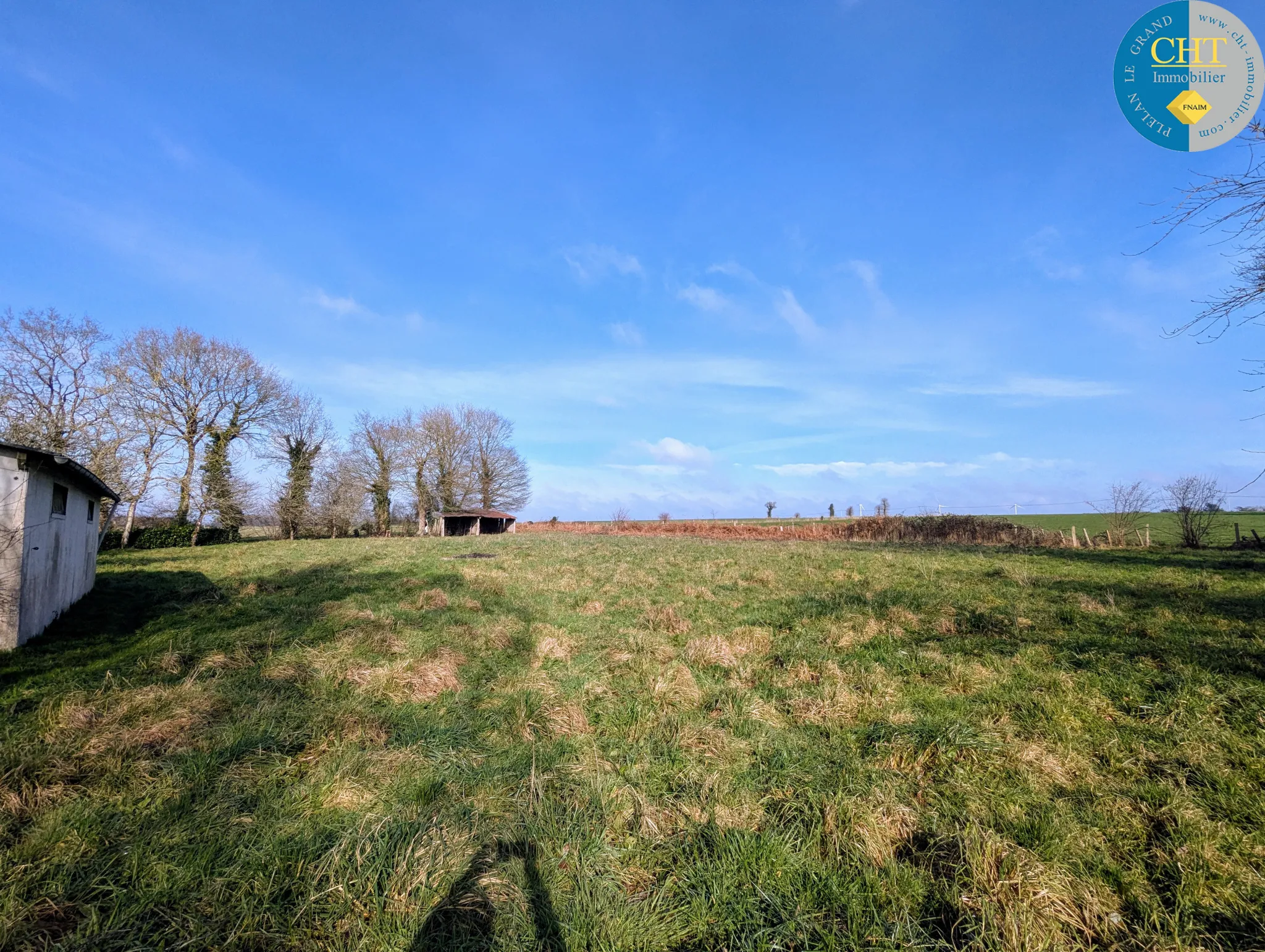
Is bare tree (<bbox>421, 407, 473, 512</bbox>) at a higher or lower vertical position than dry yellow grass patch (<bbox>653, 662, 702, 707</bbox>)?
higher

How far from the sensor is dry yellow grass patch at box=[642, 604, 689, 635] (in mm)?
9977

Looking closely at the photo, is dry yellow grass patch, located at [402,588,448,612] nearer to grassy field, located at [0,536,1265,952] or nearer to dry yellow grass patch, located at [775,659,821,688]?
grassy field, located at [0,536,1265,952]

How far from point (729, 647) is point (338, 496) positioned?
47.8 meters

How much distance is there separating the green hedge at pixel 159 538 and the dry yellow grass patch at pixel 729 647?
37.9 metres

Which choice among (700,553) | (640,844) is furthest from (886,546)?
(640,844)

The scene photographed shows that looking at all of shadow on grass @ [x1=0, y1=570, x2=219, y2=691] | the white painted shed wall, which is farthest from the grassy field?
the white painted shed wall

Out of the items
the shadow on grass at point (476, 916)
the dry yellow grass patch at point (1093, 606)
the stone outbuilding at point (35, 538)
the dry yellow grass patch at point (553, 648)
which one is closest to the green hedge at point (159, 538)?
the stone outbuilding at point (35, 538)

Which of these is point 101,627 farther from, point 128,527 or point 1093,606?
point 128,527

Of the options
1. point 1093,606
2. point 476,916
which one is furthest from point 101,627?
point 1093,606

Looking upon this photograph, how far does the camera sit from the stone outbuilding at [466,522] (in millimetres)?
52781

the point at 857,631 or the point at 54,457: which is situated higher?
the point at 54,457

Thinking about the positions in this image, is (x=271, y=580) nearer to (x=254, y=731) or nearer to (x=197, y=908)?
(x=254, y=731)

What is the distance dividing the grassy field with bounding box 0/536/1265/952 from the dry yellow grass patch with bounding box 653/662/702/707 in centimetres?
4

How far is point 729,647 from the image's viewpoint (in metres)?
8.58
